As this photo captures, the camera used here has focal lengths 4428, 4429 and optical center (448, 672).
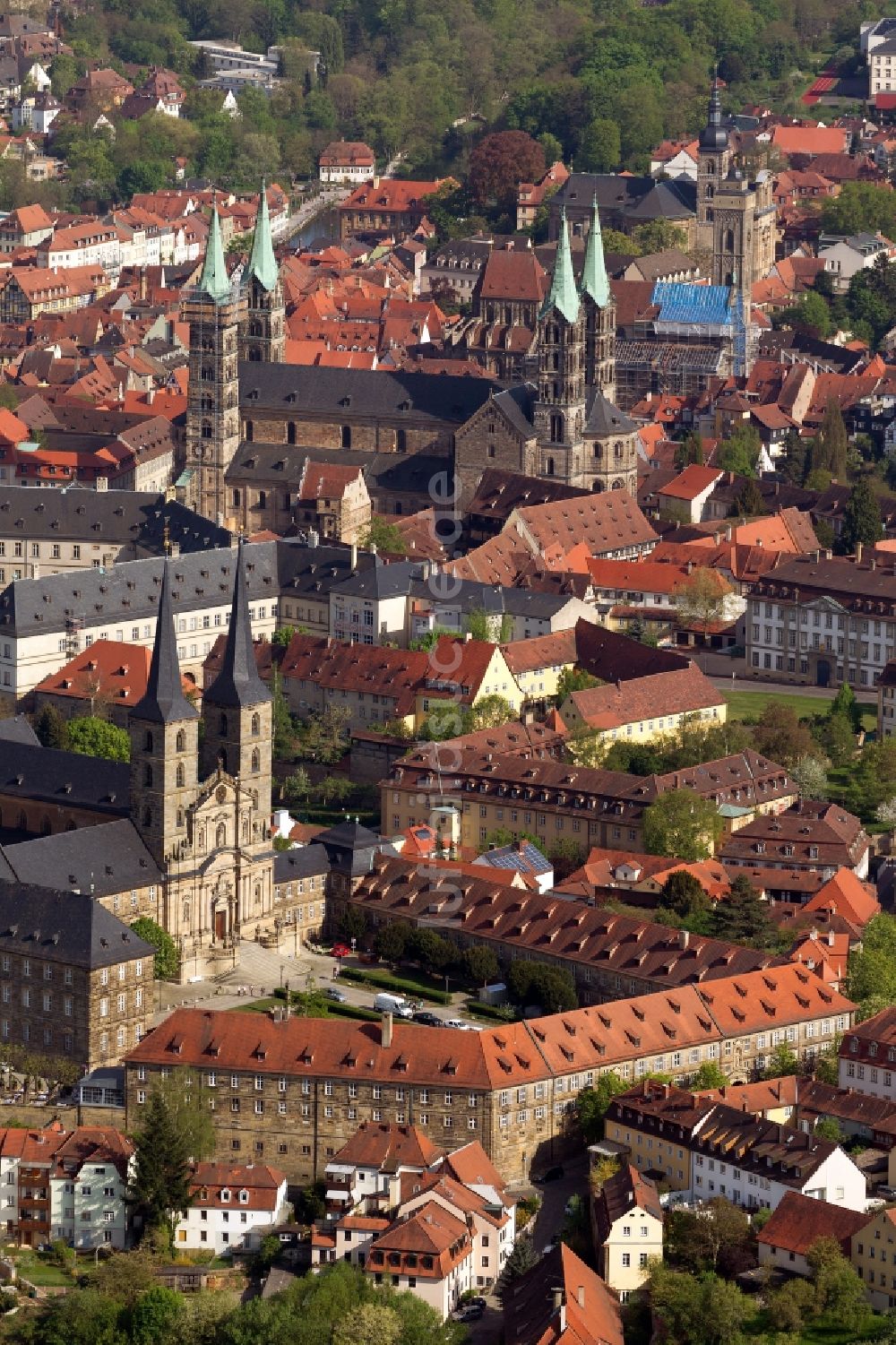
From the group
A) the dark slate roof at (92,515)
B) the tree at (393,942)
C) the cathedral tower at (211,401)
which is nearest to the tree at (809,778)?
the tree at (393,942)

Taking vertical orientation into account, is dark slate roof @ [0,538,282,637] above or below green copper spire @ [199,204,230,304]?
below

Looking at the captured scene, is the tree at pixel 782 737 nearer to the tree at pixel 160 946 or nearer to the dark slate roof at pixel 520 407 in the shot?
the tree at pixel 160 946

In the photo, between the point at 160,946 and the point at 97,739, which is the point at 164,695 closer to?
the point at 160,946

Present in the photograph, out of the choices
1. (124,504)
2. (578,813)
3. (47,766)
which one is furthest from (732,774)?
(124,504)

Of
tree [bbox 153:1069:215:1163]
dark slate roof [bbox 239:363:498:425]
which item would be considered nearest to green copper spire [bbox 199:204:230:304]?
dark slate roof [bbox 239:363:498:425]

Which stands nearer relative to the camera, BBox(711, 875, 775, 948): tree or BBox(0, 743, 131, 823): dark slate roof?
BBox(711, 875, 775, 948): tree

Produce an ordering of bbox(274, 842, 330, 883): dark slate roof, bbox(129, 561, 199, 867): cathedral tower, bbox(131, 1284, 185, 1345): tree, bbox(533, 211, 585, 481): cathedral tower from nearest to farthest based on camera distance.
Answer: bbox(131, 1284, 185, 1345): tree < bbox(129, 561, 199, 867): cathedral tower < bbox(274, 842, 330, 883): dark slate roof < bbox(533, 211, 585, 481): cathedral tower

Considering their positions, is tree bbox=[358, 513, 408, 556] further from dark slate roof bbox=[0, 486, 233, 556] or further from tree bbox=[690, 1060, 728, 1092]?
tree bbox=[690, 1060, 728, 1092]

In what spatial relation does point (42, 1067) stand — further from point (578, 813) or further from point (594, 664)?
point (594, 664)
